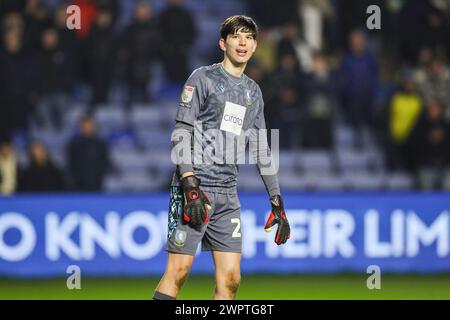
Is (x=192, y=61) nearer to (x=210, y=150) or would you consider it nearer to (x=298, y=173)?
(x=298, y=173)

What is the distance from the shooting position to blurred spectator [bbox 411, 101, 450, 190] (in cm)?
1455

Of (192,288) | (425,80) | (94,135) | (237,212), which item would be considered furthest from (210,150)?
(425,80)

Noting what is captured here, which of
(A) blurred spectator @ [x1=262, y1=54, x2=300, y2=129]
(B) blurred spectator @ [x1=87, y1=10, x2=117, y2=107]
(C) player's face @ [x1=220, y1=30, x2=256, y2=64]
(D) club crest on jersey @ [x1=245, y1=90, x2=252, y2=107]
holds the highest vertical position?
(B) blurred spectator @ [x1=87, y1=10, x2=117, y2=107]

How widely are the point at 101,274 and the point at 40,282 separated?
0.70 meters

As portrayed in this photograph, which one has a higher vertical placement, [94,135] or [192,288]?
[94,135]

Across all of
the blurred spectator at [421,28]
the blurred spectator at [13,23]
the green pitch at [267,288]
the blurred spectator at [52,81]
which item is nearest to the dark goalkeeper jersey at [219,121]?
the green pitch at [267,288]

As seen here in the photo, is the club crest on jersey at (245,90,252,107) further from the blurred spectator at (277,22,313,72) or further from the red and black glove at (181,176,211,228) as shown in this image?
the blurred spectator at (277,22,313,72)

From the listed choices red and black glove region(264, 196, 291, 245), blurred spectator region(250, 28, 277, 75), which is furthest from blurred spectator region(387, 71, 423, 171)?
red and black glove region(264, 196, 291, 245)

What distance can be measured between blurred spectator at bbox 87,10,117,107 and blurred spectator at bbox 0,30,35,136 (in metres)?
0.82

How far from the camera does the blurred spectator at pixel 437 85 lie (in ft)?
49.5

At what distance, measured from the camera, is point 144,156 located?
14.8 meters

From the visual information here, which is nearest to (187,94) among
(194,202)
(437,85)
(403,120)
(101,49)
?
(194,202)

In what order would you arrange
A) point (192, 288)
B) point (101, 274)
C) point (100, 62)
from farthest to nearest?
point (100, 62) → point (101, 274) → point (192, 288)

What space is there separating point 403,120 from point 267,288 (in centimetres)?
445
